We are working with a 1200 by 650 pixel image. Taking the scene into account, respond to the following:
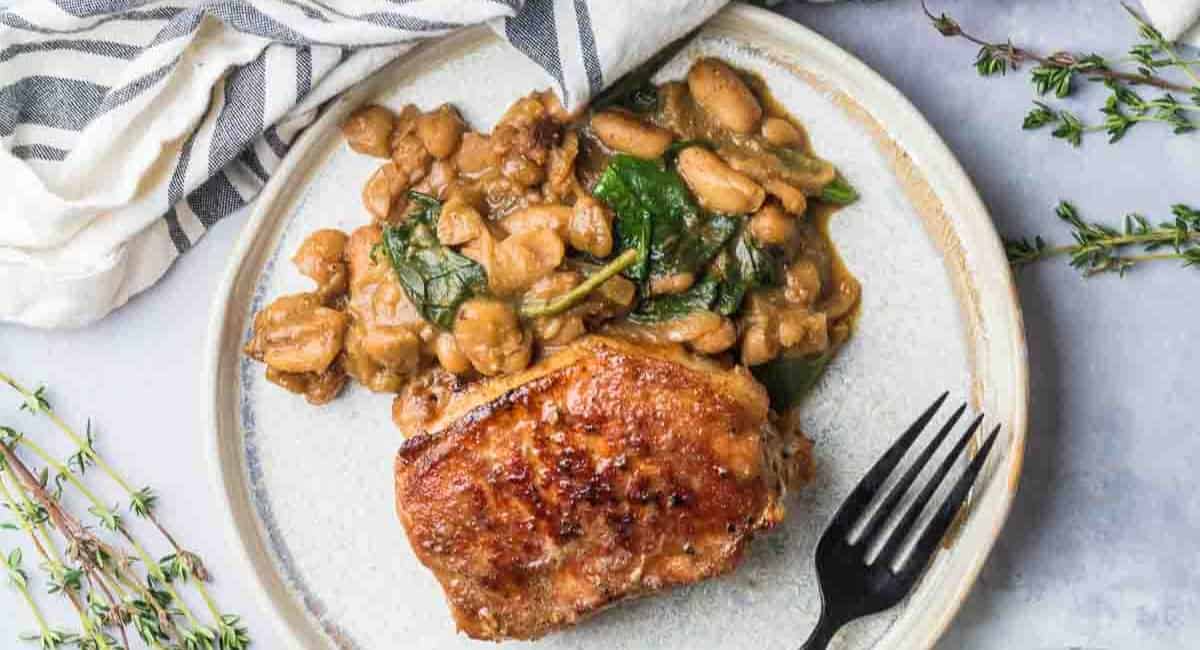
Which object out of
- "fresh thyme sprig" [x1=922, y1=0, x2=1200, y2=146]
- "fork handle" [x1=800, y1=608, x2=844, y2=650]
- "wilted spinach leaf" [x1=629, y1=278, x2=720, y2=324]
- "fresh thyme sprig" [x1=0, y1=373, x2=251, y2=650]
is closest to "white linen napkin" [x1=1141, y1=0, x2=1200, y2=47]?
"fresh thyme sprig" [x1=922, y1=0, x2=1200, y2=146]

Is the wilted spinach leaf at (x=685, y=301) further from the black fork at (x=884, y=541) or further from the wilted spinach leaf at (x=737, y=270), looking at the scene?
the black fork at (x=884, y=541)

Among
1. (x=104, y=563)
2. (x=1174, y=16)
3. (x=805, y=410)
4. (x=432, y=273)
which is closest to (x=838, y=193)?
(x=805, y=410)

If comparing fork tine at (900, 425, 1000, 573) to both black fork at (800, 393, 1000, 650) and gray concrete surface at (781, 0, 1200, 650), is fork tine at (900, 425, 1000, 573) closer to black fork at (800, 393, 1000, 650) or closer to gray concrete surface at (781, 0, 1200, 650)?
black fork at (800, 393, 1000, 650)

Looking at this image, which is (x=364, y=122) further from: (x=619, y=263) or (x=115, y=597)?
(x=115, y=597)

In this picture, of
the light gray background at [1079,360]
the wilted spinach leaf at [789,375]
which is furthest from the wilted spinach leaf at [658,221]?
the light gray background at [1079,360]

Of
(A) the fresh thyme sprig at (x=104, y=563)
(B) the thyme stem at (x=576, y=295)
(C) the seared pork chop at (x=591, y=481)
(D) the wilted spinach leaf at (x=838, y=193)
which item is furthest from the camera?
(A) the fresh thyme sprig at (x=104, y=563)

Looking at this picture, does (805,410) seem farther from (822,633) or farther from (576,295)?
(576,295)
